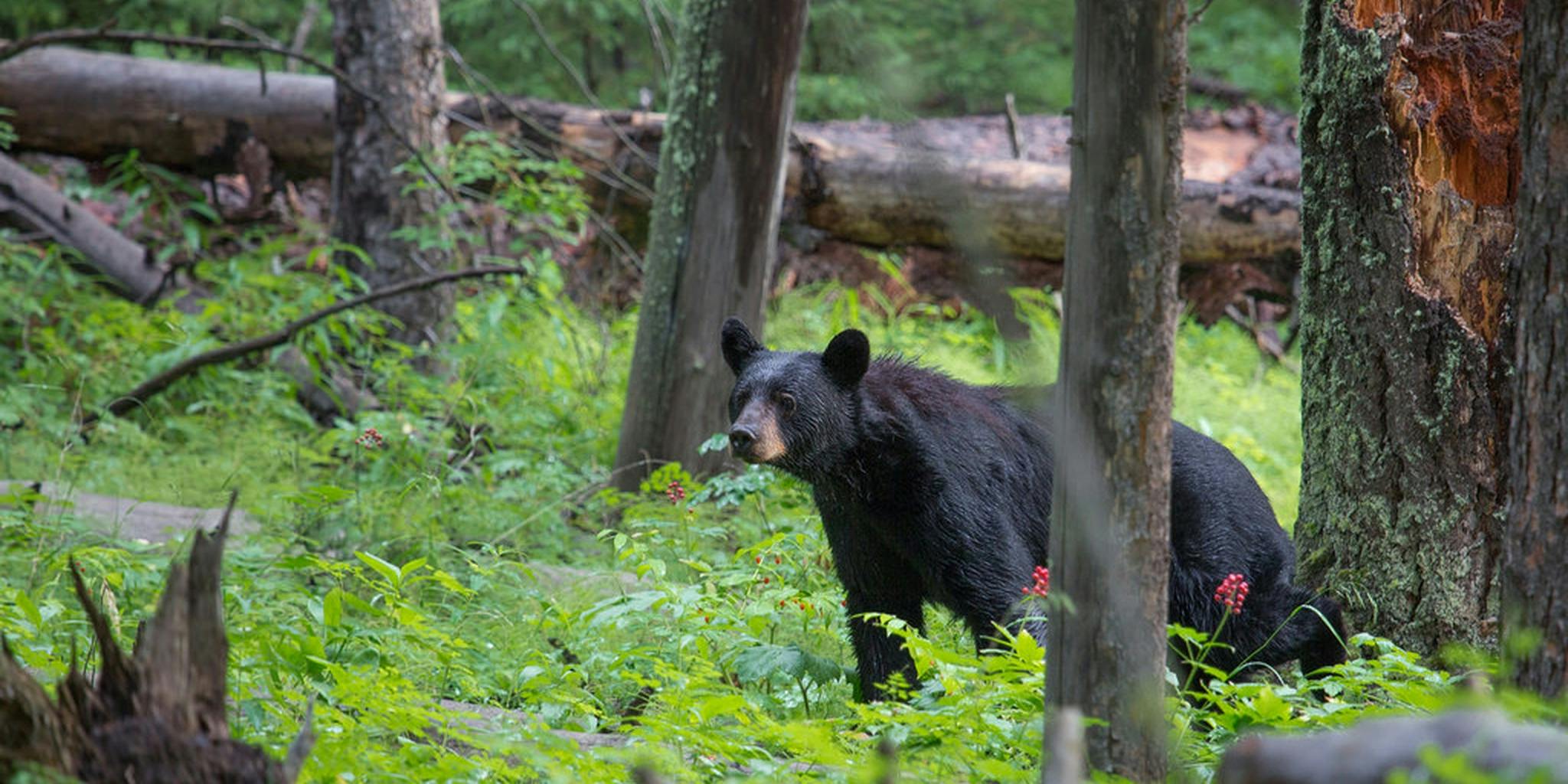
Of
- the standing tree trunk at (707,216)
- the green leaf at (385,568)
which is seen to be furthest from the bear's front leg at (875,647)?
the standing tree trunk at (707,216)

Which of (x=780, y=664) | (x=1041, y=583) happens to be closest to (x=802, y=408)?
(x=780, y=664)

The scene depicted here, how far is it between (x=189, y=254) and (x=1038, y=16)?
949 centimetres

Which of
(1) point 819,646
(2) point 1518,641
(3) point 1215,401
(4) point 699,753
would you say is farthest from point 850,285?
(2) point 1518,641

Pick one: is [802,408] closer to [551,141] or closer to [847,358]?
[847,358]

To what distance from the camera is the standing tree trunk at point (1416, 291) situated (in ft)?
12.7

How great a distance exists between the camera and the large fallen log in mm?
9258

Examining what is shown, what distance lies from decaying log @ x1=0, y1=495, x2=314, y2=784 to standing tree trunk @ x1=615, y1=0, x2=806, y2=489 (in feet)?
13.0

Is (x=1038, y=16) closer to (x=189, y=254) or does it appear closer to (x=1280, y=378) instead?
(x=1280, y=378)

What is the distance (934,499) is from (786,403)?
0.62 m

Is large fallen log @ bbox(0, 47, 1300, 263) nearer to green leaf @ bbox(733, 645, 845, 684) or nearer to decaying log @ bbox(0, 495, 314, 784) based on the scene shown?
green leaf @ bbox(733, 645, 845, 684)

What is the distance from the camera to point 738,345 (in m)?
5.21

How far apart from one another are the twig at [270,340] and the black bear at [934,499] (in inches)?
118

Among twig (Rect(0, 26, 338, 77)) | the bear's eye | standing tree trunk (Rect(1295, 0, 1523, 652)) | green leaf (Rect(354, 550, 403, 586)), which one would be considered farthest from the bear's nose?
twig (Rect(0, 26, 338, 77))

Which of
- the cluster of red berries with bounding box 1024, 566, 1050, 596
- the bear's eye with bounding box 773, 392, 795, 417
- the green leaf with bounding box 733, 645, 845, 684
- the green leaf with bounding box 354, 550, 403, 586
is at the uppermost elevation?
the bear's eye with bounding box 773, 392, 795, 417
